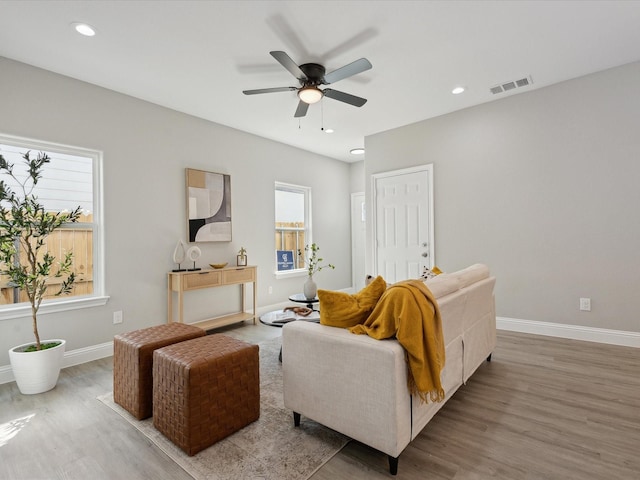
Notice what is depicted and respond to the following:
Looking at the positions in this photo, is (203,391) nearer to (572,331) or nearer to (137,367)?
(137,367)

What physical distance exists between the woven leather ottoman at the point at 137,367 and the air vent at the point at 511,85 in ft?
13.1

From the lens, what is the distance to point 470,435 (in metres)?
1.86

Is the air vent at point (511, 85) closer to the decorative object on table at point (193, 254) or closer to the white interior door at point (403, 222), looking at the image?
the white interior door at point (403, 222)

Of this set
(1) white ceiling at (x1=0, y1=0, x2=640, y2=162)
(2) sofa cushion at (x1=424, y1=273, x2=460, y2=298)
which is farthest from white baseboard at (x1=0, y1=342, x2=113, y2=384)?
(2) sofa cushion at (x1=424, y1=273, x2=460, y2=298)

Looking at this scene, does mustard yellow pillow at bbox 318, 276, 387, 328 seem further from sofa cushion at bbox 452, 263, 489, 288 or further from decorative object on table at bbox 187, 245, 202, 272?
decorative object on table at bbox 187, 245, 202, 272

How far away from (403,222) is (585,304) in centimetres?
230

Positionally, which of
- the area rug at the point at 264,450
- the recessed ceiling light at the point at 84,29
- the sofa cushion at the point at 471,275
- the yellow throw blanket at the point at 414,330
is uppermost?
the recessed ceiling light at the point at 84,29

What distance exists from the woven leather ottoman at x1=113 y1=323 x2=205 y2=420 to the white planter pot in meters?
0.69

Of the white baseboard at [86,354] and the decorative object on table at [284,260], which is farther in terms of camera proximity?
the decorative object on table at [284,260]

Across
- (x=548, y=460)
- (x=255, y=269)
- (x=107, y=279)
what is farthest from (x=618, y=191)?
(x=107, y=279)

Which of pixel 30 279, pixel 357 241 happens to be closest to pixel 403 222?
pixel 357 241

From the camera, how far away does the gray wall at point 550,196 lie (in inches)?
128

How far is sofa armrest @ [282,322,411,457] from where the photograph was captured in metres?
1.50

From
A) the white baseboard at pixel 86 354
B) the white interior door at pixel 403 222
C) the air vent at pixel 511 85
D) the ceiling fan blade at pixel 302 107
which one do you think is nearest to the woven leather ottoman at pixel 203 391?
the white baseboard at pixel 86 354
